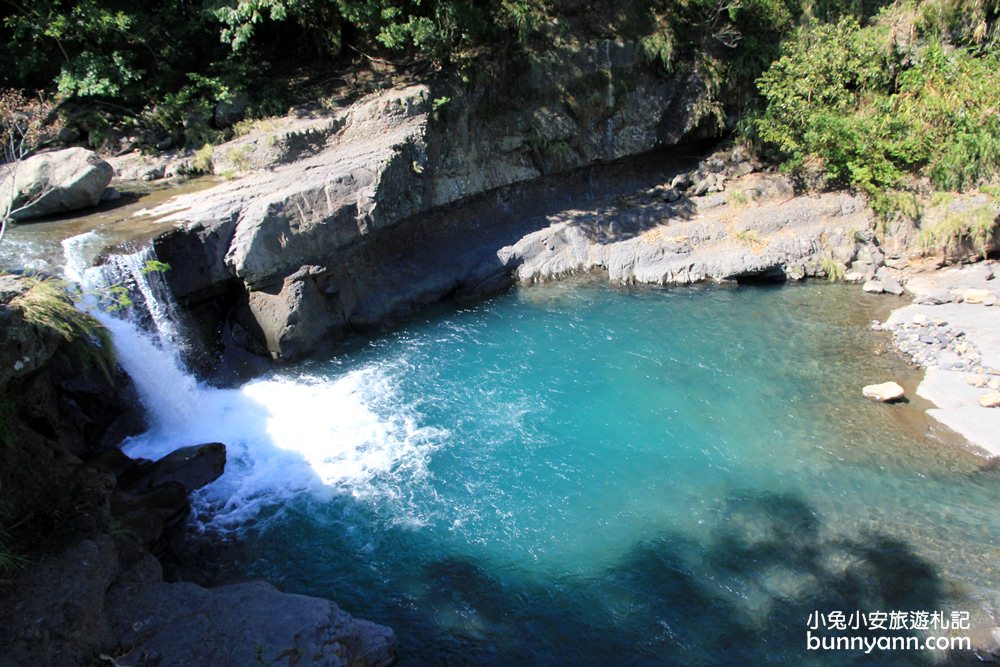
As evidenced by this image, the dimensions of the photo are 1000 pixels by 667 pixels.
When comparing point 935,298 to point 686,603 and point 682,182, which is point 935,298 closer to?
point 682,182

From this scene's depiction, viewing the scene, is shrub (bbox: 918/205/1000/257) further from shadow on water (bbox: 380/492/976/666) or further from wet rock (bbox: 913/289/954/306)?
shadow on water (bbox: 380/492/976/666)

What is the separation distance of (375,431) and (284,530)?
2643 millimetres

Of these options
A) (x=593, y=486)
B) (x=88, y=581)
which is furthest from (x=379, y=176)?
(x=88, y=581)

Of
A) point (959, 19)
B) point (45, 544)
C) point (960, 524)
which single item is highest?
point (959, 19)

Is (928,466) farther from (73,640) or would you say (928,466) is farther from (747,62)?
(747,62)

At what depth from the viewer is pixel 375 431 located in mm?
12195

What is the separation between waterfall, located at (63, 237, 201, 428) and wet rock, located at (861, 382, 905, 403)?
13325 mm

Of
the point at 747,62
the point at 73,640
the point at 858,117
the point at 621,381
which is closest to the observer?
the point at 73,640

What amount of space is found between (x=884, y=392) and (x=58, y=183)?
1717 centimetres

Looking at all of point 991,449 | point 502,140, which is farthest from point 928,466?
point 502,140

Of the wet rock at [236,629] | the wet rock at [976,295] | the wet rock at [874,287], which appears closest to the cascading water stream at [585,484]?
the wet rock at [236,629]

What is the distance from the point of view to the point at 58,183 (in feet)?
44.0

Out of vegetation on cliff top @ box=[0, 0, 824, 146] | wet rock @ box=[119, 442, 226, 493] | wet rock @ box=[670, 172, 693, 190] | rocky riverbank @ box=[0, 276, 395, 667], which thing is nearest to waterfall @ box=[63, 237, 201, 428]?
wet rock @ box=[119, 442, 226, 493]

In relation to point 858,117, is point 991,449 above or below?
below
